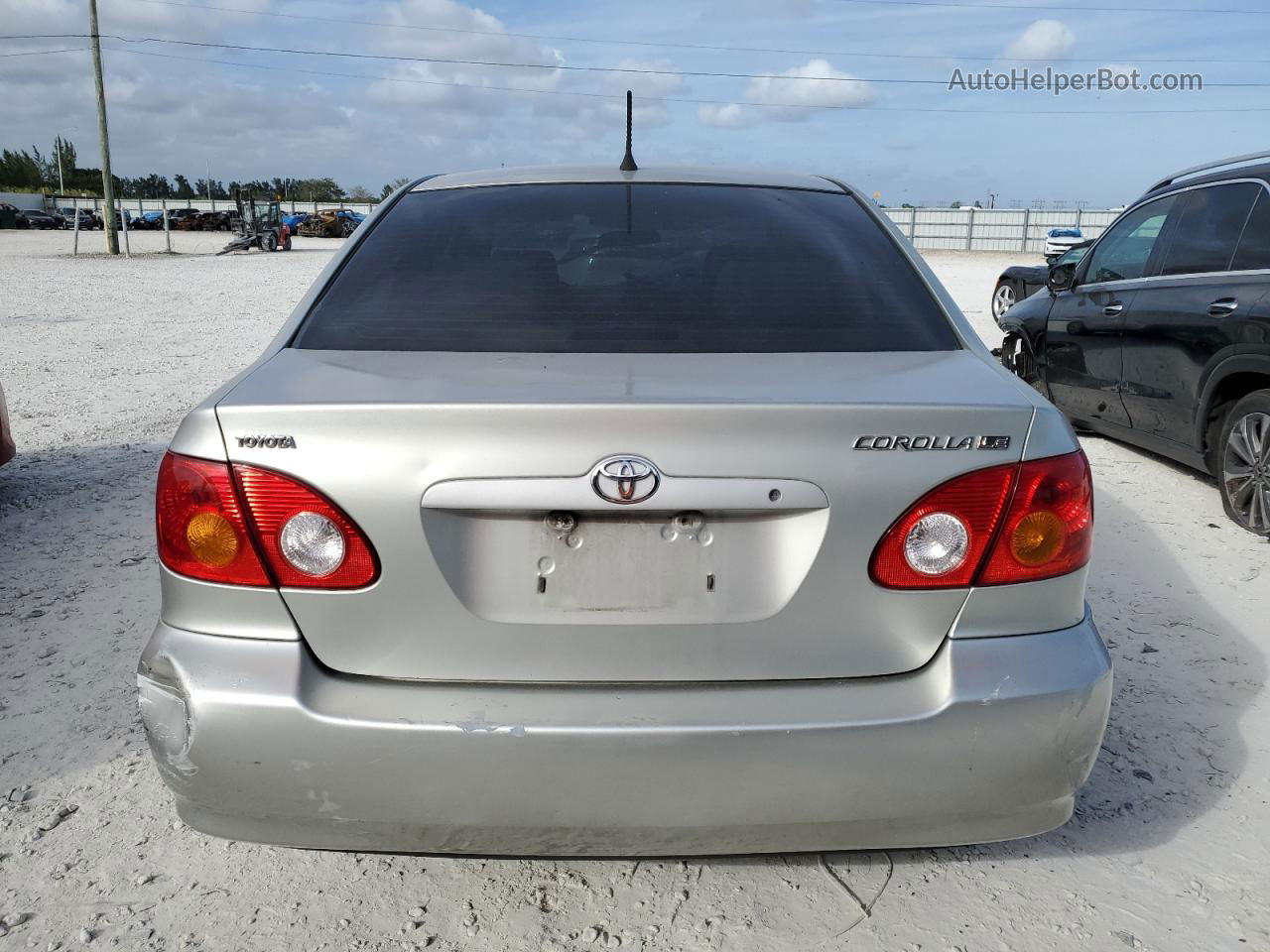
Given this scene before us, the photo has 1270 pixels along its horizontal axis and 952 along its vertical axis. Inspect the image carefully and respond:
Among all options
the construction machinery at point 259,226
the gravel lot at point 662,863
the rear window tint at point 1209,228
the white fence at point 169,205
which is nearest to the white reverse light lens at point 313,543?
the gravel lot at point 662,863

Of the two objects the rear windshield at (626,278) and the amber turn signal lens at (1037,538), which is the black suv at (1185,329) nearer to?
the rear windshield at (626,278)

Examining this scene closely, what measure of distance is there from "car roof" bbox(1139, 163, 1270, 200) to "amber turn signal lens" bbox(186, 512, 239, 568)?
5.28 meters

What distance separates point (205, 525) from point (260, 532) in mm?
116

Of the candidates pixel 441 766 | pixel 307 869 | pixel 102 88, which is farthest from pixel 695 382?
pixel 102 88

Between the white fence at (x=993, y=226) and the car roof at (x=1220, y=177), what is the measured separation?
130 feet

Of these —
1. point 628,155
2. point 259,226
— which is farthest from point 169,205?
point 628,155

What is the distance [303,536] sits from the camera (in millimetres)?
1839

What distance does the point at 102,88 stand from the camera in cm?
3334

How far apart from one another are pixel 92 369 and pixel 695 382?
940 centimetres

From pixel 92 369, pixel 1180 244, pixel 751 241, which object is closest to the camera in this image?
pixel 751 241

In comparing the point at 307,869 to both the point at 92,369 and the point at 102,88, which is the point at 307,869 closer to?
the point at 92,369

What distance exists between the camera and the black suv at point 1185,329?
195 inches

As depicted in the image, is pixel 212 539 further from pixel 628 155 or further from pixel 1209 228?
pixel 1209 228

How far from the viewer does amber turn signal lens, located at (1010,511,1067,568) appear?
1896 mm
